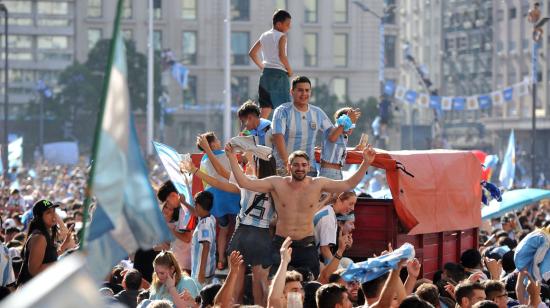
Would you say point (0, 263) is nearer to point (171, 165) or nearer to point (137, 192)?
point (171, 165)

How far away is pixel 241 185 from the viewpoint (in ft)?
35.1

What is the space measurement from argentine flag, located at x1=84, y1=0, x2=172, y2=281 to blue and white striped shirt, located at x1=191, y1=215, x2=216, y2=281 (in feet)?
19.7

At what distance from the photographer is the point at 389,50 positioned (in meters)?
101

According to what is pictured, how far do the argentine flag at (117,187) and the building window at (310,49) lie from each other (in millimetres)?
85526

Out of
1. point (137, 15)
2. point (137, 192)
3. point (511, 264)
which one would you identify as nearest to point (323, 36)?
point (137, 15)

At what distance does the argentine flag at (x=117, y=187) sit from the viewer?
18.2 ft

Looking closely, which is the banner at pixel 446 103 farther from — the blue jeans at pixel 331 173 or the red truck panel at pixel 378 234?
the blue jeans at pixel 331 173

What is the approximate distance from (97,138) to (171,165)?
753cm

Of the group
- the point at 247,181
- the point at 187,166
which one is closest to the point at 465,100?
the point at 187,166

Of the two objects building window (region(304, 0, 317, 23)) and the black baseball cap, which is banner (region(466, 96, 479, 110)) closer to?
building window (region(304, 0, 317, 23))

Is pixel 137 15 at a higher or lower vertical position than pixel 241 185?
higher

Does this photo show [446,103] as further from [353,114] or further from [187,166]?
[187,166]

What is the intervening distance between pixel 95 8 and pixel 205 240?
82590 millimetres

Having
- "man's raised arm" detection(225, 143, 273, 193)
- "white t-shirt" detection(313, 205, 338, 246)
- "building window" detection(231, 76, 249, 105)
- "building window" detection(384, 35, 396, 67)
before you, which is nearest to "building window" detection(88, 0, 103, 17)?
"building window" detection(231, 76, 249, 105)
